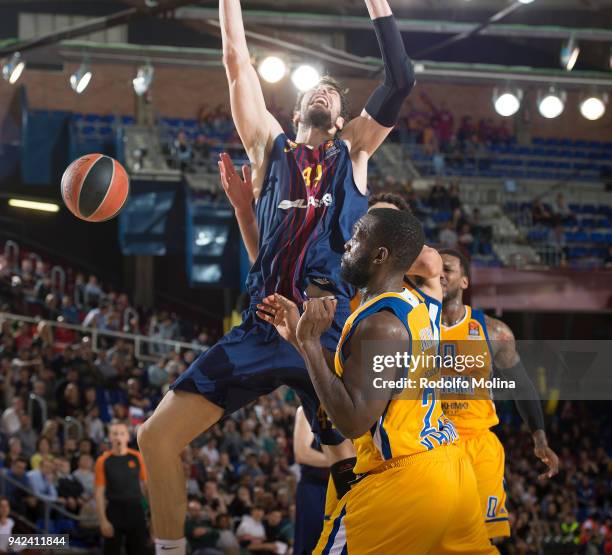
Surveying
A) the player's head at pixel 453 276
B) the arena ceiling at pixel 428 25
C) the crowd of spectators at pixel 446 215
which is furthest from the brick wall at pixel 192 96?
the player's head at pixel 453 276

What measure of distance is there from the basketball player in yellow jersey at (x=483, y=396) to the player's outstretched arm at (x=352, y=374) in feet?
6.52

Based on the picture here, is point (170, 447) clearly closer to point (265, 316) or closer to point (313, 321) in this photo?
point (265, 316)

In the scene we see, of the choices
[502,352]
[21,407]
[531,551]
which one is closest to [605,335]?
[531,551]

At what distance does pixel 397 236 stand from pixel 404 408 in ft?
2.04

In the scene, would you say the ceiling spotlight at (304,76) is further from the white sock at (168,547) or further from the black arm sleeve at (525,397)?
the white sock at (168,547)

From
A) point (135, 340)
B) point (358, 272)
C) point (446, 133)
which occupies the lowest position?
point (358, 272)

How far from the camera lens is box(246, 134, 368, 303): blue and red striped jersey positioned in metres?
4.25

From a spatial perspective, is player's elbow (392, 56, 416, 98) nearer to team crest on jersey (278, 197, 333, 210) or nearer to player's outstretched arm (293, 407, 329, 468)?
team crest on jersey (278, 197, 333, 210)

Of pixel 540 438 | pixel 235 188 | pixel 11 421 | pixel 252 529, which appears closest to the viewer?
pixel 235 188

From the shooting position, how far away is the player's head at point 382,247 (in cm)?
353

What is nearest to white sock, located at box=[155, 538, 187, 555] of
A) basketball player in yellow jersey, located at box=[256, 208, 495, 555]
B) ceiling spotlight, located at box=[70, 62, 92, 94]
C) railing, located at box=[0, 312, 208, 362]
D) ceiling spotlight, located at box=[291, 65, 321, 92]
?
basketball player in yellow jersey, located at box=[256, 208, 495, 555]

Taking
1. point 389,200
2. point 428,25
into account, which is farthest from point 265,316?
point 428,25

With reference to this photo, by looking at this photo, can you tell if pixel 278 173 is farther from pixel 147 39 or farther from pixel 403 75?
pixel 147 39

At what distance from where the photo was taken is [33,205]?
2150 centimetres
